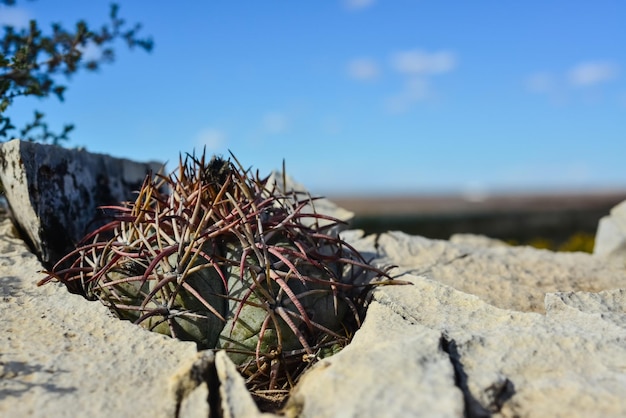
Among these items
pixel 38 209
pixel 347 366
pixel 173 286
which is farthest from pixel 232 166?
pixel 38 209

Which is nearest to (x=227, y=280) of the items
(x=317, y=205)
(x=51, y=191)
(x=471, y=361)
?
(x=471, y=361)

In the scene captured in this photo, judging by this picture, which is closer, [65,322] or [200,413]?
[200,413]

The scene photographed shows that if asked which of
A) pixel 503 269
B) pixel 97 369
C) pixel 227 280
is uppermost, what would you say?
pixel 227 280

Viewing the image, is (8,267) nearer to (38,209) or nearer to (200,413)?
(38,209)

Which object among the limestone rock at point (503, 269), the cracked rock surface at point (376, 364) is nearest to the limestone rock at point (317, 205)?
the limestone rock at point (503, 269)

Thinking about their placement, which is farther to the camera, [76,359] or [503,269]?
[503,269]

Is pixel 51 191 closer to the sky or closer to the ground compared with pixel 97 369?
closer to the sky

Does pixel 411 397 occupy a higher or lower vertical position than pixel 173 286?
lower

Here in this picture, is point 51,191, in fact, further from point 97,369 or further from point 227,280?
point 97,369
